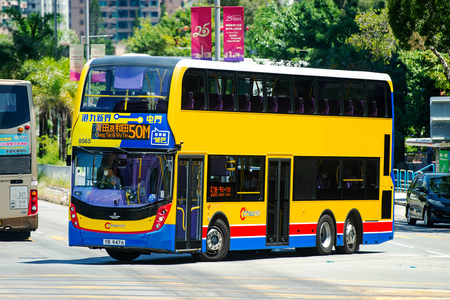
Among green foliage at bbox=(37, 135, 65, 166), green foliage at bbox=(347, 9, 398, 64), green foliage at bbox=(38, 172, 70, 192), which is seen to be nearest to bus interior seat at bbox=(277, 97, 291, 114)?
green foliage at bbox=(347, 9, 398, 64)

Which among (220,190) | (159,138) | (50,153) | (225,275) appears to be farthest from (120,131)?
(50,153)

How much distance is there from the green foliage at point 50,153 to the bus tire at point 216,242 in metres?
36.0

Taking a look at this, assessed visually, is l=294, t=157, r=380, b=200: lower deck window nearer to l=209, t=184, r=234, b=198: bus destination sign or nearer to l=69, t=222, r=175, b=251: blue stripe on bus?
l=209, t=184, r=234, b=198: bus destination sign

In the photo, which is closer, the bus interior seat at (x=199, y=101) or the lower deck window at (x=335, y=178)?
the bus interior seat at (x=199, y=101)

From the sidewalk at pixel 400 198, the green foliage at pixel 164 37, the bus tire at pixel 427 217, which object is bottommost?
the sidewalk at pixel 400 198

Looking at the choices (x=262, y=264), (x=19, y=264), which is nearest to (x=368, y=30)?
(x=262, y=264)

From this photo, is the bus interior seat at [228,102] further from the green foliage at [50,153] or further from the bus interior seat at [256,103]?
the green foliage at [50,153]

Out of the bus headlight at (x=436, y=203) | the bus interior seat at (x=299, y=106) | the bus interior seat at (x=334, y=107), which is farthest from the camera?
the bus headlight at (x=436, y=203)

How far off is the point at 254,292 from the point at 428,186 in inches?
786

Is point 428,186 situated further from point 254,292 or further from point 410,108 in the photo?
point 410,108

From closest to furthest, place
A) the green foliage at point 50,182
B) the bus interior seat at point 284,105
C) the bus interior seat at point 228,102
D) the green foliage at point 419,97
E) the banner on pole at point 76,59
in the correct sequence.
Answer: the bus interior seat at point 228,102 → the bus interior seat at point 284,105 → the banner on pole at point 76,59 → the green foliage at point 50,182 → the green foliage at point 419,97

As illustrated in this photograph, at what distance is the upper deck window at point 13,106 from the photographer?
2247 cm

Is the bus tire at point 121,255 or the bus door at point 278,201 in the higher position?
the bus door at point 278,201

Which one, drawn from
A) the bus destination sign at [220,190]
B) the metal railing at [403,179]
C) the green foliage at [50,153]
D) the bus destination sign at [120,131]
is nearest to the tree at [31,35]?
the green foliage at [50,153]
